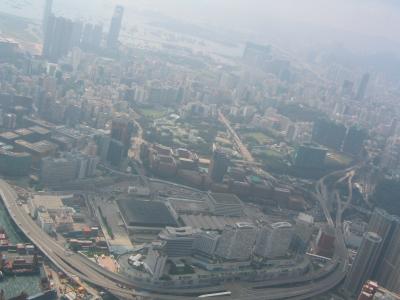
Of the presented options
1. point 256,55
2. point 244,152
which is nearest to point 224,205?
point 244,152

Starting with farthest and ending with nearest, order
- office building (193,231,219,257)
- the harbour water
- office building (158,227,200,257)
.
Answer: office building (193,231,219,257)
office building (158,227,200,257)
the harbour water

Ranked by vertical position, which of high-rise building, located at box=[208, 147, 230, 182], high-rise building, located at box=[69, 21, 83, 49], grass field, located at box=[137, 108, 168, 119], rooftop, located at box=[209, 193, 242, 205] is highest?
high-rise building, located at box=[69, 21, 83, 49]

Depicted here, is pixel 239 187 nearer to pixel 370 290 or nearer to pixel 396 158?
pixel 370 290

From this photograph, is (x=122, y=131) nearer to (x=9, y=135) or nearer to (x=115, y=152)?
(x=115, y=152)

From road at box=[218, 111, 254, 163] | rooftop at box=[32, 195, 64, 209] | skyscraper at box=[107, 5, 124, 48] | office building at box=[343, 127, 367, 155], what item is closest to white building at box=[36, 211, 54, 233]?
rooftop at box=[32, 195, 64, 209]

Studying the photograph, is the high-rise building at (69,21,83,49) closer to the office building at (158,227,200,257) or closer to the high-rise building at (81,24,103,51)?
the high-rise building at (81,24,103,51)

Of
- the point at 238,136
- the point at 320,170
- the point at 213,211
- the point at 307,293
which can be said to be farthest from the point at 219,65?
the point at 307,293
